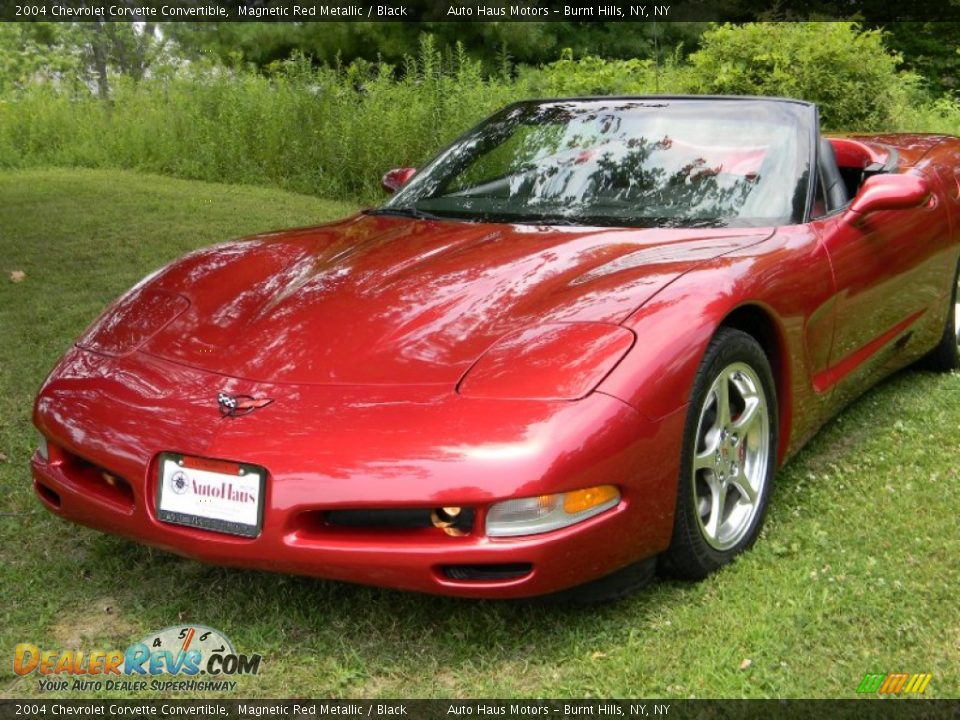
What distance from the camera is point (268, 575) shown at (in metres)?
2.69

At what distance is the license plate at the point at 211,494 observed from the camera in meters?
2.22

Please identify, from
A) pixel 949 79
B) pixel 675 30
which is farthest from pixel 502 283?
pixel 949 79

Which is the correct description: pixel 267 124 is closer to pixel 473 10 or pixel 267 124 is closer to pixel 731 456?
pixel 473 10

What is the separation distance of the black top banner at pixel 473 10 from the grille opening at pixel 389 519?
11.5m

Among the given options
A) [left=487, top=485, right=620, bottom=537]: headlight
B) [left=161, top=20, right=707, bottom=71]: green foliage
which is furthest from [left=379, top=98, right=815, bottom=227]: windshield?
[left=161, top=20, right=707, bottom=71]: green foliage

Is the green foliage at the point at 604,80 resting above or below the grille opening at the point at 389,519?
above

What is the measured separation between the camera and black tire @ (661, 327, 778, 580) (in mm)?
2475

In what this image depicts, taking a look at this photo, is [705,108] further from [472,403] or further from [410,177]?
[472,403]

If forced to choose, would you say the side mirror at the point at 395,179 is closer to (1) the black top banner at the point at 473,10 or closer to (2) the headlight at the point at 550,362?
(2) the headlight at the point at 550,362

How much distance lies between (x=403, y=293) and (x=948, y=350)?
2.91 meters

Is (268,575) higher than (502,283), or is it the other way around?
(502,283)

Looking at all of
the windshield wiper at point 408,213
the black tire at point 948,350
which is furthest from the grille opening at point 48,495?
the black tire at point 948,350

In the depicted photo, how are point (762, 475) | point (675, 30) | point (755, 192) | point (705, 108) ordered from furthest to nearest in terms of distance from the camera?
point (675, 30) → point (705, 108) → point (755, 192) → point (762, 475)

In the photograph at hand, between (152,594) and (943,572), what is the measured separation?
6.87 feet
